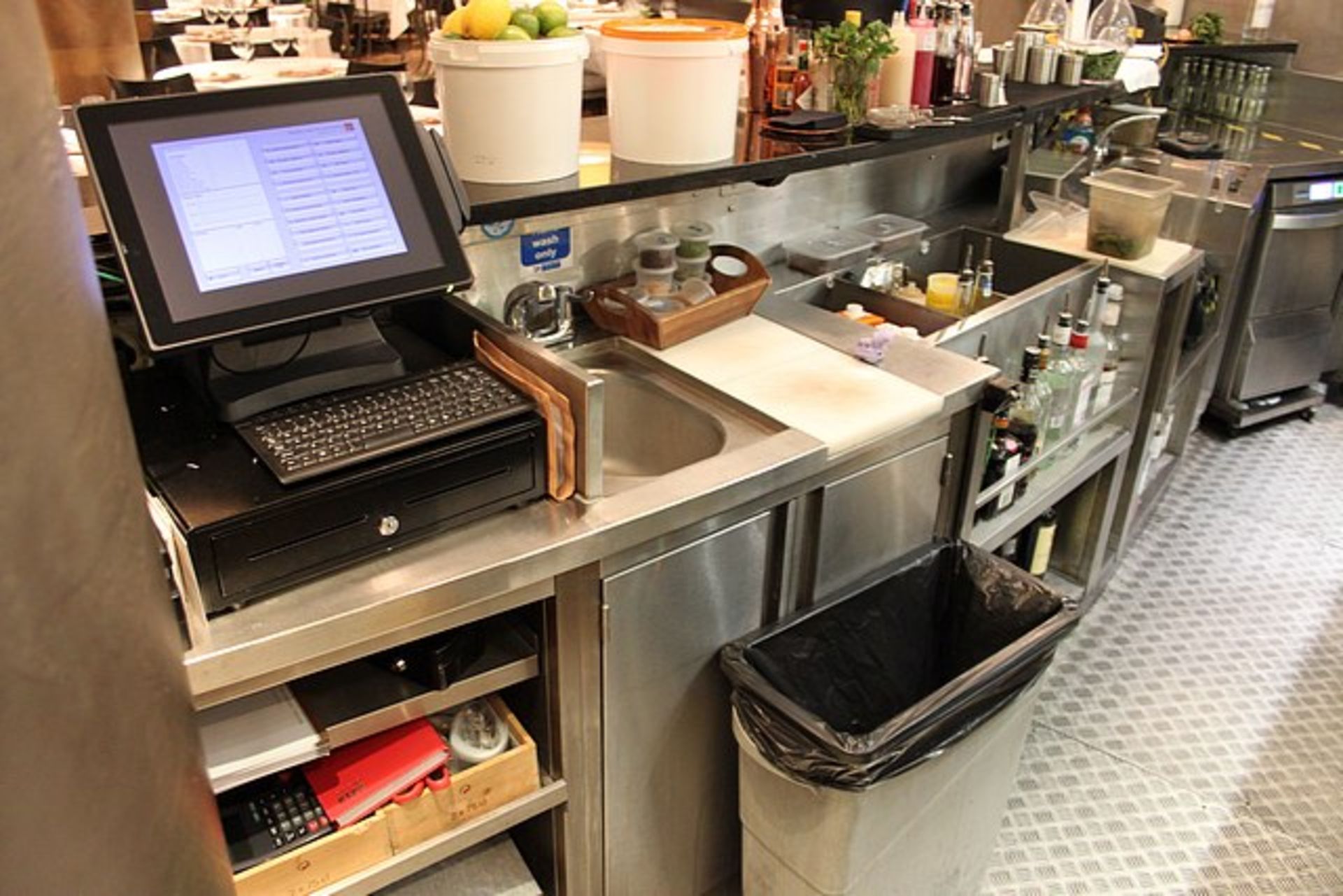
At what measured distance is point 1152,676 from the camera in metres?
2.62

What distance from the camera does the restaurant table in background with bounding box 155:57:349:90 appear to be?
328 cm

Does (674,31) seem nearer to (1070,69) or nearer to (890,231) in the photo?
(890,231)

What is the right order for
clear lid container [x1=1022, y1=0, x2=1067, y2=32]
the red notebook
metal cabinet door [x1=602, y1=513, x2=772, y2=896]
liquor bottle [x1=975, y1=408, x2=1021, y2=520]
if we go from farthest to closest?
1. clear lid container [x1=1022, y1=0, x2=1067, y2=32]
2. liquor bottle [x1=975, y1=408, x2=1021, y2=520]
3. metal cabinet door [x1=602, y1=513, x2=772, y2=896]
4. the red notebook

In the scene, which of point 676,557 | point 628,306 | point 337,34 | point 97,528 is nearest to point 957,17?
point 628,306

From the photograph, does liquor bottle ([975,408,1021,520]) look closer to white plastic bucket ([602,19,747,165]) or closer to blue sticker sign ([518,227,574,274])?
white plastic bucket ([602,19,747,165])

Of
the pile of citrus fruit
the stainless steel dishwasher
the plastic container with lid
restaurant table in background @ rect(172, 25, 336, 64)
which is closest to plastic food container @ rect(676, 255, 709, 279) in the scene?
the plastic container with lid

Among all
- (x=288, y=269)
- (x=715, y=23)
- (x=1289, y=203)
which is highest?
(x=715, y=23)

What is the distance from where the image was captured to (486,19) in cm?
156

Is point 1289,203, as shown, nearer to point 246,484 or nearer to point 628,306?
point 628,306

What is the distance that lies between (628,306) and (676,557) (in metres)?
0.58

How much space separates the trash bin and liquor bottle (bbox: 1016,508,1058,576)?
77 centimetres

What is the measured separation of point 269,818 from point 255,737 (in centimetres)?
15

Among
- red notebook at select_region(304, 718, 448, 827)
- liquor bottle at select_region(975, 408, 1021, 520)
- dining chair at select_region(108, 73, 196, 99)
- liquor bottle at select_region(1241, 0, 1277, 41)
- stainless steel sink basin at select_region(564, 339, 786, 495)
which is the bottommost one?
red notebook at select_region(304, 718, 448, 827)

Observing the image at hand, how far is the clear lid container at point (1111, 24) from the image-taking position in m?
2.98
